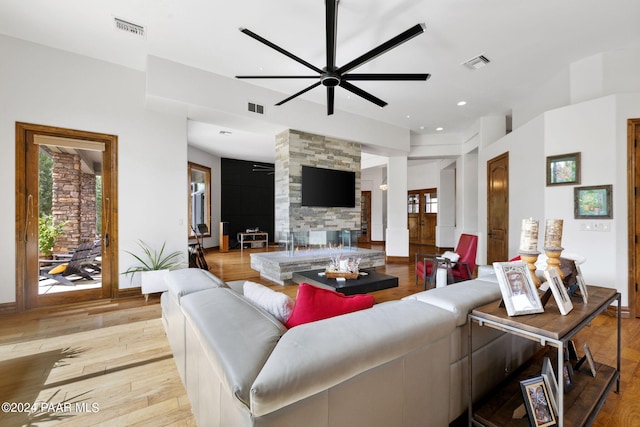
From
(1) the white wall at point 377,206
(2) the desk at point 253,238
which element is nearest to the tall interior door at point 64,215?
(2) the desk at point 253,238

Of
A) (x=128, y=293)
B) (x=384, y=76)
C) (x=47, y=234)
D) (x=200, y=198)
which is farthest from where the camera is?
(x=200, y=198)

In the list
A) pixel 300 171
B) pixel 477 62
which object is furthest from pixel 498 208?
pixel 300 171

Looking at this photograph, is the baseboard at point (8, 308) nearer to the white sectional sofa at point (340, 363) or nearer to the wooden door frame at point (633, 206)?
the white sectional sofa at point (340, 363)

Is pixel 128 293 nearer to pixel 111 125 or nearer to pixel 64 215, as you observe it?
pixel 64 215

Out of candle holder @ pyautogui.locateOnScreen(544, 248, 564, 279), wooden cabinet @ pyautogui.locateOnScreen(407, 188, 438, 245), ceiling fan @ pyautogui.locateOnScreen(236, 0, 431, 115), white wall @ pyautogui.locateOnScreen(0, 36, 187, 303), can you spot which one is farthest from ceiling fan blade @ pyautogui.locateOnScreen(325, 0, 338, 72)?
wooden cabinet @ pyautogui.locateOnScreen(407, 188, 438, 245)

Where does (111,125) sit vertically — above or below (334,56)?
below

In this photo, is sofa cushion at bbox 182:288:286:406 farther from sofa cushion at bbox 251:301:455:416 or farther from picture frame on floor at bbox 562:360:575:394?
picture frame on floor at bbox 562:360:575:394

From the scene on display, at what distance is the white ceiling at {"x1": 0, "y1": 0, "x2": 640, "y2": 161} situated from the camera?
2824 millimetres

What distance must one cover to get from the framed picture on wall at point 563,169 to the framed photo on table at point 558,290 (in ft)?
10.2

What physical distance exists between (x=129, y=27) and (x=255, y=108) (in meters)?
1.83

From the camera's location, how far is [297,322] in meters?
1.31

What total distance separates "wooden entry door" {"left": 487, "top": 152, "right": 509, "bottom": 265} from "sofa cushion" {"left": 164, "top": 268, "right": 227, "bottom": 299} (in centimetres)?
515

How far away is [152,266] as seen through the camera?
417 cm

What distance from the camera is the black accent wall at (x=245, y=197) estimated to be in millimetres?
9663
